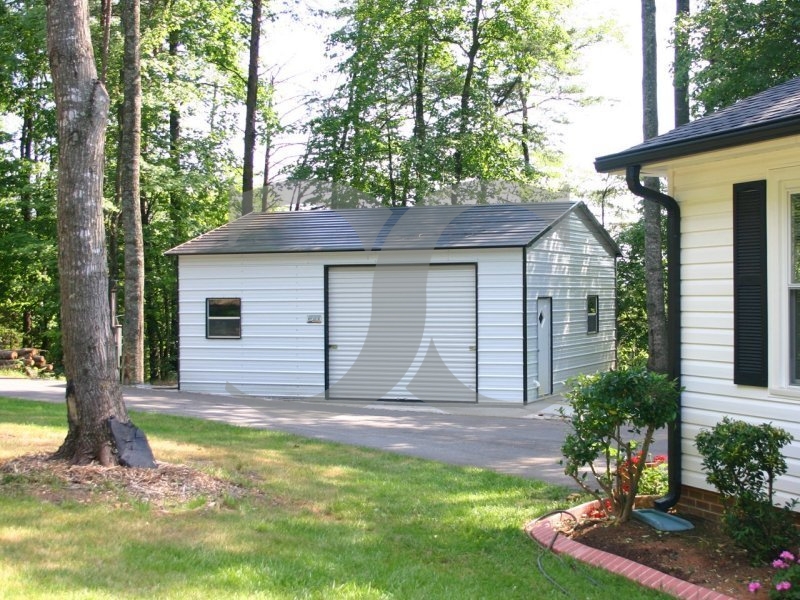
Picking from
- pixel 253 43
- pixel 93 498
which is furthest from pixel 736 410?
pixel 253 43

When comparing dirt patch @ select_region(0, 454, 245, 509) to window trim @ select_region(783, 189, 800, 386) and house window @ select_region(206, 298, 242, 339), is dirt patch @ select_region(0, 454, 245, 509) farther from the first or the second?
house window @ select_region(206, 298, 242, 339)

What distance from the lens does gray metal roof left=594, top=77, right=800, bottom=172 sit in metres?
5.31

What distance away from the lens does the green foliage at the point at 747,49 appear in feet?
48.0

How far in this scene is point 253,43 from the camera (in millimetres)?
23047

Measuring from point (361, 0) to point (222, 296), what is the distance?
1708 cm

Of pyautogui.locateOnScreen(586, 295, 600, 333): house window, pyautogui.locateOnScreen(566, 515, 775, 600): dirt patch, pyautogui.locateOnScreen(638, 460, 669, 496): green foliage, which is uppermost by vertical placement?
pyautogui.locateOnScreen(586, 295, 600, 333): house window

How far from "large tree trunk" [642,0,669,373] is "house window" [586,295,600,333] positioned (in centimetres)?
239

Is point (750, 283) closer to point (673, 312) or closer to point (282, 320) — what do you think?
point (673, 312)

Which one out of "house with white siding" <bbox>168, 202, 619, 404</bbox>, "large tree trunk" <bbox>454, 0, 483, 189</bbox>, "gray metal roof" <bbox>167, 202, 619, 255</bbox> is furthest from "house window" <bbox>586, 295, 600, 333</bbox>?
"large tree trunk" <bbox>454, 0, 483, 189</bbox>

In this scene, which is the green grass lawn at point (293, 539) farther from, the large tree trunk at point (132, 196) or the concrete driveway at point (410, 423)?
the large tree trunk at point (132, 196)

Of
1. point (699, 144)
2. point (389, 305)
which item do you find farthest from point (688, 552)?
point (389, 305)

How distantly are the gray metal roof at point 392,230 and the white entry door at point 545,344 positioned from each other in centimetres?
174

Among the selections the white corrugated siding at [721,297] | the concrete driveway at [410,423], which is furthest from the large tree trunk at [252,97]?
the white corrugated siding at [721,297]

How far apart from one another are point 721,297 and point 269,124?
82.1 ft
